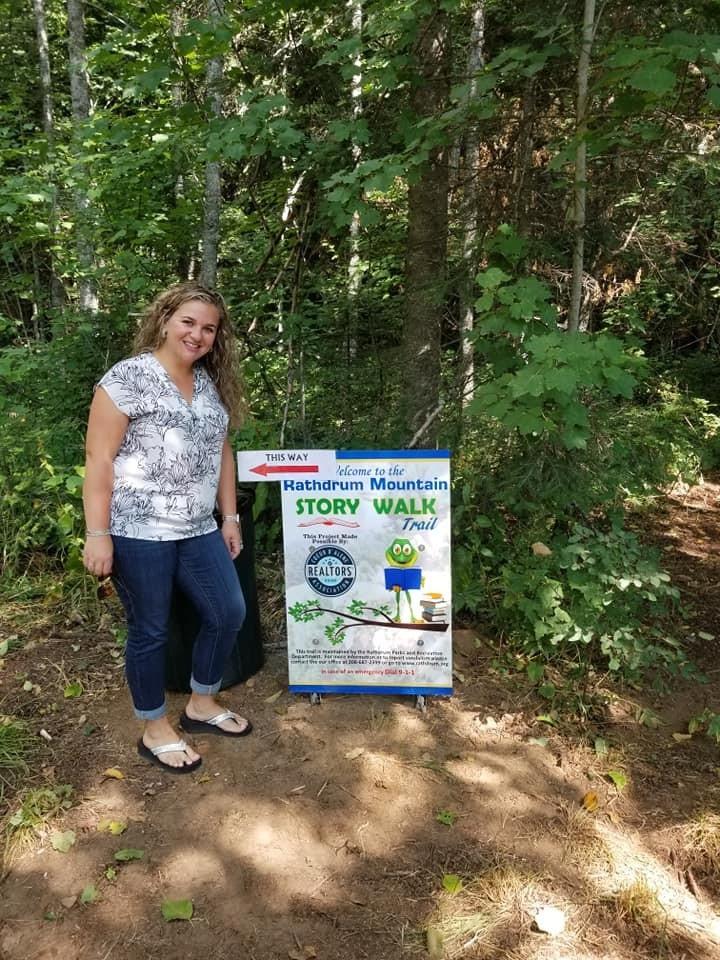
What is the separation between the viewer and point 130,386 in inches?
101

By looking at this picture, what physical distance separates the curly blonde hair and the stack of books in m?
1.24

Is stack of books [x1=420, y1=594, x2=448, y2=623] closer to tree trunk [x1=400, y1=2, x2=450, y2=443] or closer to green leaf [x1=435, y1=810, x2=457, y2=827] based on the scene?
green leaf [x1=435, y1=810, x2=457, y2=827]

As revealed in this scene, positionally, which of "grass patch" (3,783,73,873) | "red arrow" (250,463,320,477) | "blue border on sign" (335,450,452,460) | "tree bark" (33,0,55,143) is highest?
"tree bark" (33,0,55,143)

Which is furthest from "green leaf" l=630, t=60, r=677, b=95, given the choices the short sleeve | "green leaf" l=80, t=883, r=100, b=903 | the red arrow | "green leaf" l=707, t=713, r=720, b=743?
"green leaf" l=80, t=883, r=100, b=903

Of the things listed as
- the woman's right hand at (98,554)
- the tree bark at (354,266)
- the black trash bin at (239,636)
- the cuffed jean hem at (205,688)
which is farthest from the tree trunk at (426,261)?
the woman's right hand at (98,554)

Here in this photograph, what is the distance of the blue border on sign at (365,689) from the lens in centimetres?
334

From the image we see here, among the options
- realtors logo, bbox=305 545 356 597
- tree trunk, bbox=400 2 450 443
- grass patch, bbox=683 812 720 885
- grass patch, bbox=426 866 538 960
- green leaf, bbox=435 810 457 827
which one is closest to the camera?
grass patch, bbox=426 866 538 960

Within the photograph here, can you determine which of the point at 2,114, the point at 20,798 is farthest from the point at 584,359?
the point at 2,114

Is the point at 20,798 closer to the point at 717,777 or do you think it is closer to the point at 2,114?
the point at 717,777

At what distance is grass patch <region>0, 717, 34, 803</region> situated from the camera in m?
2.95

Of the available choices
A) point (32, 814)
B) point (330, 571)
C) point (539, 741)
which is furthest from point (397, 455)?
point (32, 814)

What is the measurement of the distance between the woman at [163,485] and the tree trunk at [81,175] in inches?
140

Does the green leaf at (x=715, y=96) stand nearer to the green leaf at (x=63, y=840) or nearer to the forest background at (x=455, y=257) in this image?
the forest background at (x=455, y=257)

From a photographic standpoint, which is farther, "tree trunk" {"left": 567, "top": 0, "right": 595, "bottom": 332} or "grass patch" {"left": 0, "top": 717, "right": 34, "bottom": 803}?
Result: "tree trunk" {"left": 567, "top": 0, "right": 595, "bottom": 332}
